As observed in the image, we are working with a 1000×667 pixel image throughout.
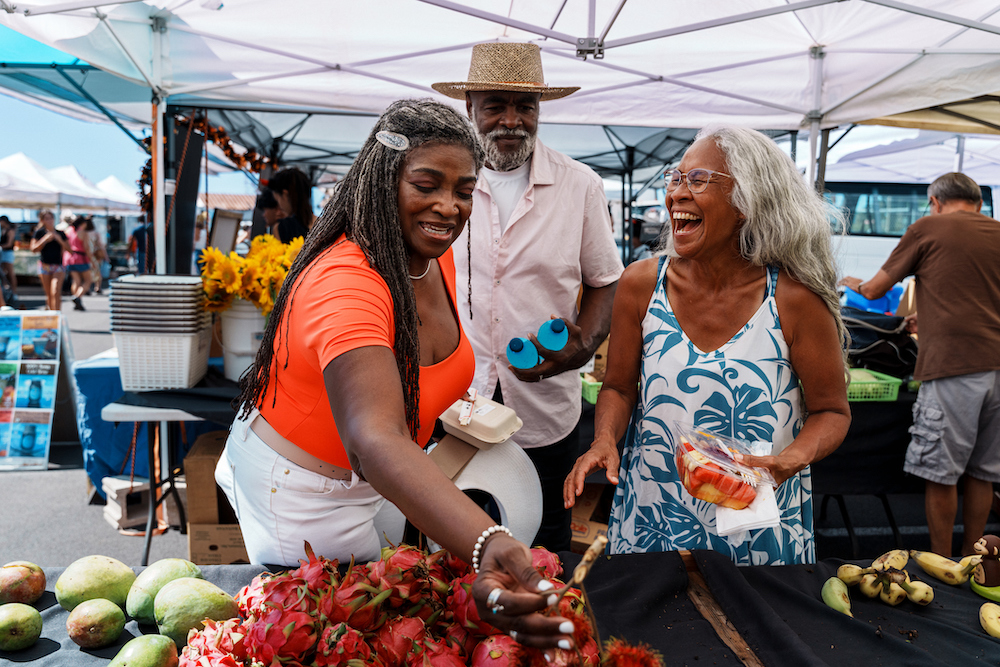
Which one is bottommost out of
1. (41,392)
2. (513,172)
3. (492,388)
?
(41,392)

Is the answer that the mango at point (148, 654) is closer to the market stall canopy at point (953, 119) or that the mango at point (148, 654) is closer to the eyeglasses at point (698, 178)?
the eyeglasses at point (698, 178)

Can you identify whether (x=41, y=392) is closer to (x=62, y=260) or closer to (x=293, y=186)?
(x=293, y=186)

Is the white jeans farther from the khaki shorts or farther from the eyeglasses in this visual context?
the khaki shorts

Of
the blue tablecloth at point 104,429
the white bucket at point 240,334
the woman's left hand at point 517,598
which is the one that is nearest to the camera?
the woman's left hand at point 517,598

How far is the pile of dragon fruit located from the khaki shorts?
329cm

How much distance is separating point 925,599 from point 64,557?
4127mm

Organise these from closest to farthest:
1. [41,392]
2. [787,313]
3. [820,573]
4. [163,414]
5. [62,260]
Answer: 1. [820,573]
2. [787,313]
3. [163,414]
4. [41,392]
5. [62,260]

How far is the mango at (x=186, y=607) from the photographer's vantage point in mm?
1157

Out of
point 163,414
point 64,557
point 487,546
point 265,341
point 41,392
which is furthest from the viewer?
point 41,392

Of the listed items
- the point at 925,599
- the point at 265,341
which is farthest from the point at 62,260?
the point at 925,599

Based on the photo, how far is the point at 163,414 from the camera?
3182mm

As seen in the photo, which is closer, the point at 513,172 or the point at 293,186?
the point at 513,172

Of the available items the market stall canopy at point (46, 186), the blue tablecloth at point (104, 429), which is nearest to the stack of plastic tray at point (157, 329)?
the blue tablecloth at point (104, 429)

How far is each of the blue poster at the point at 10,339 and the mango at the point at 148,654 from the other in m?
4.87
